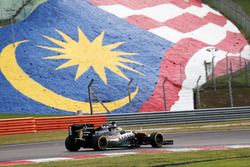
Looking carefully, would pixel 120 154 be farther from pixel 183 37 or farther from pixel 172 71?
pixel 183 37

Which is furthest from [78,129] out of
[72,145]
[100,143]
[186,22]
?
[186,22]

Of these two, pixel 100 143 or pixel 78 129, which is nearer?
pixel 100 143

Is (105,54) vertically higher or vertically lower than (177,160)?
higher

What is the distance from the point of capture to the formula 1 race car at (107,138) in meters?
20.5

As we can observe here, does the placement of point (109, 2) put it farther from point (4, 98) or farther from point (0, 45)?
point (4, 98)

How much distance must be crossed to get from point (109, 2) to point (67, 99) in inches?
571

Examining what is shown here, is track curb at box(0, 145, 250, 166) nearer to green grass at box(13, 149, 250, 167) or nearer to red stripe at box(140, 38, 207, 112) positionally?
green grass at box(13, 149, 250, 167)

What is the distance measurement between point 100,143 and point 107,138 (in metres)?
0.35

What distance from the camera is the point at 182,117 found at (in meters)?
35.2

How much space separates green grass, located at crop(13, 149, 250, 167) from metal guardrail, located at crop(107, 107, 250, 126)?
51.3 ft

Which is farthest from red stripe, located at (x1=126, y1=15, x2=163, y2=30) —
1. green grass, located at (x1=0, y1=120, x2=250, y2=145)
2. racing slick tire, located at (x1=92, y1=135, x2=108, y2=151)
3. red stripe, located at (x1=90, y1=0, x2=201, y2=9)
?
racing slick tire, located at (x1=92, y1=135, x2=108, y2=151)

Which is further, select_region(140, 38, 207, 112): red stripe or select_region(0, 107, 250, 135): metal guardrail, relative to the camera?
select_region(140, 38, 207, 112): red stripe

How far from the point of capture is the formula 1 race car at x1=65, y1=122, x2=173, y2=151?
20516mm

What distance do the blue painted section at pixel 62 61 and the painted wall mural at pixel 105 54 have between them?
2.4 inches
